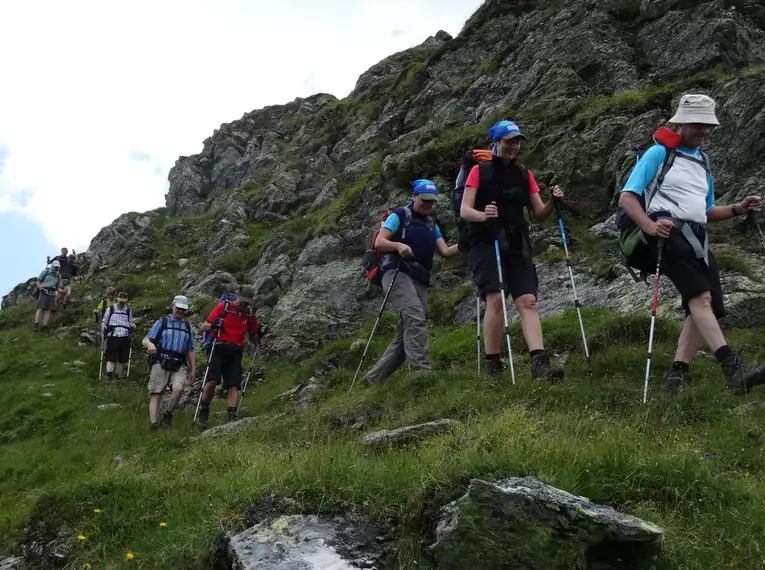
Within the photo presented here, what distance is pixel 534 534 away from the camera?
11.7 feet

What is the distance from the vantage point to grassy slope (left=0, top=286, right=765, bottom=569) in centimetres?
410

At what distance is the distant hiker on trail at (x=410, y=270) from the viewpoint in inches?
364

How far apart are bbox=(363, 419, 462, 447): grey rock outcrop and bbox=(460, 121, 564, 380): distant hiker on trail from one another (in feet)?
6.57

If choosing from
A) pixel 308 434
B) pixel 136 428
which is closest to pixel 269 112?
pixel 136 428

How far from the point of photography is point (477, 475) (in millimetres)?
4211

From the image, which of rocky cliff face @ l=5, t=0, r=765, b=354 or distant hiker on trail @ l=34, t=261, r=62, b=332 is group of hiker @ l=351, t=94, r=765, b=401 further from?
distant hiker on trail @ l=34, t=261, r=62, b=332

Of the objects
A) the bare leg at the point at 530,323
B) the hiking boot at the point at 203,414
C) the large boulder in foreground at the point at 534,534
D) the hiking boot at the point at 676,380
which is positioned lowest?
the hiking boot at the point at 203,414

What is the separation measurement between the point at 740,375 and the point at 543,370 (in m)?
1.92

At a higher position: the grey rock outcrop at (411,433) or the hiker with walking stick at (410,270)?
the hiker with walking stick at (410,270)

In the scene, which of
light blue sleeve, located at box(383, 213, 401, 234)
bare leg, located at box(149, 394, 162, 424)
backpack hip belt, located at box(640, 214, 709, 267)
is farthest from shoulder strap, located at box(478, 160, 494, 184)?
bare leg, located at box(149, 394, 162, 424)

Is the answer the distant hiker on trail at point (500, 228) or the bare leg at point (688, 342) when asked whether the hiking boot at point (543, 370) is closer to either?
the distant hiker on trail at point (500, 228)

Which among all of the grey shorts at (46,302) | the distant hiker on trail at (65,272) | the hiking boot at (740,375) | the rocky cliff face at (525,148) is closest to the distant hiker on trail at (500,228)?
the hiking boot at (740,375)

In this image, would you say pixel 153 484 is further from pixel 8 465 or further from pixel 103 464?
pixel 8 465

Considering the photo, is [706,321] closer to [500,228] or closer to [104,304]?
[500,228]
